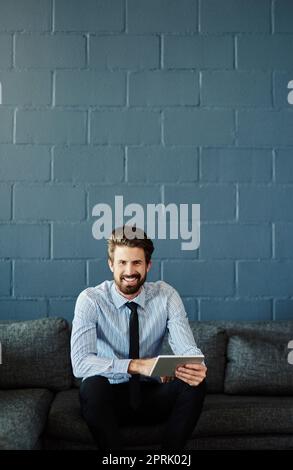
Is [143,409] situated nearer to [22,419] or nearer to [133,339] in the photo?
[133,339]

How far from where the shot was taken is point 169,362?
8.49 ft

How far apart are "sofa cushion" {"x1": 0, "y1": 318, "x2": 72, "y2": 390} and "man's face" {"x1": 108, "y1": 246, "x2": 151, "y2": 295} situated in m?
0.54

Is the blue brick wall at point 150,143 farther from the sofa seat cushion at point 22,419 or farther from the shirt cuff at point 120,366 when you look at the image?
the shirt cuff at point 120,366

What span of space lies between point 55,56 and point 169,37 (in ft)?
1.98

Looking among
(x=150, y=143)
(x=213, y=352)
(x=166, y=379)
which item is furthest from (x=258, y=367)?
(x=150, y=143)

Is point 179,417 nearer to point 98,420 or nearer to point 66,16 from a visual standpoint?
point 98,420

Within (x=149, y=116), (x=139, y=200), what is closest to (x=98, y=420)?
(x=139, y=200)

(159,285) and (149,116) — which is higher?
(149,116)

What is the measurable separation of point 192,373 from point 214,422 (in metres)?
0.31

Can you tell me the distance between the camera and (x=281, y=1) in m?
3.75

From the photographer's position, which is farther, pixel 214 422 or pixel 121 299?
pixel 121 299

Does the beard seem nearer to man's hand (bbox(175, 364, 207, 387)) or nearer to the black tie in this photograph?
the black tie

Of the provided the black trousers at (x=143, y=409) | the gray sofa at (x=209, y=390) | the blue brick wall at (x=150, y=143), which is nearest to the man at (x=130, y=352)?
the black trousers at (x=143, y=409)

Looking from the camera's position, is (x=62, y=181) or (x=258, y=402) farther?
(x=62, y=181)
